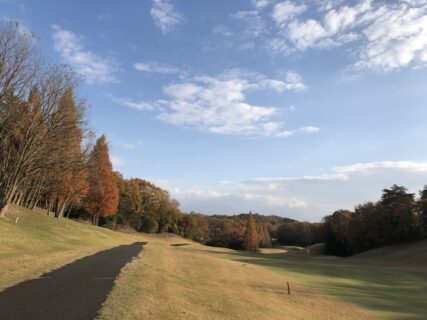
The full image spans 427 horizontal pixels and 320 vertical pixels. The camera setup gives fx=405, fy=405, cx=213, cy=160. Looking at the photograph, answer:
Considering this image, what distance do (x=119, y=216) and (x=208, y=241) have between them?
170ft

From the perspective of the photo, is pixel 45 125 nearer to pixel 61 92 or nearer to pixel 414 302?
pixel 61 92

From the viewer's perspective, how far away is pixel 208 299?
14.1 meters

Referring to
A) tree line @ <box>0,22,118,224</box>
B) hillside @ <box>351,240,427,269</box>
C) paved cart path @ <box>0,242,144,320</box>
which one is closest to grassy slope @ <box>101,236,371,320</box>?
paved cart path @ <box>0,242,144,320</box>

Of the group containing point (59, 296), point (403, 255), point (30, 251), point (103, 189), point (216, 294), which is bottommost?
point (59, 296)

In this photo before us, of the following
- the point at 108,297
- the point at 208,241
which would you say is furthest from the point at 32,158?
the point at 208,241

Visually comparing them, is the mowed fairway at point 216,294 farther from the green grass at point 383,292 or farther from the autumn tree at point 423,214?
the autumn tree at point 423,214

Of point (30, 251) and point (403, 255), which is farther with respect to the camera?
point (403, 255)

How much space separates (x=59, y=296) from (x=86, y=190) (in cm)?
4823

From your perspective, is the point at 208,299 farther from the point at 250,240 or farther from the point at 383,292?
the point at 250,240

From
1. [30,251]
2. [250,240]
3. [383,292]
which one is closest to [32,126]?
[30,251]

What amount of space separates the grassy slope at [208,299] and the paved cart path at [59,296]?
0.45 metres

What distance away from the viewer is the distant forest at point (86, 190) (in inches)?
1294

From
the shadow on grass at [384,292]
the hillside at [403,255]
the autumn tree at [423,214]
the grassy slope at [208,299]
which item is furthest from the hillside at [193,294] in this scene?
the autumn tree at [423,214]

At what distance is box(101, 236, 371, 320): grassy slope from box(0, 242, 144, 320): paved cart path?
17.8 inches
